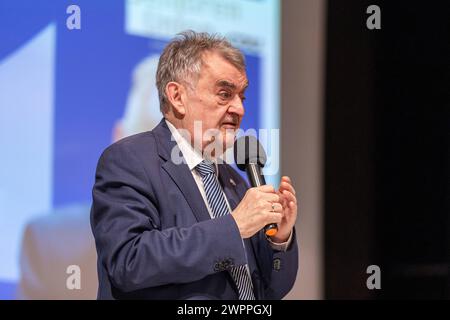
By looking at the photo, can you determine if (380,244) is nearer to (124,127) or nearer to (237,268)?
(124,127)

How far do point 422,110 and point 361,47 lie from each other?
49cm

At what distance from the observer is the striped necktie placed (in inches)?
63.2

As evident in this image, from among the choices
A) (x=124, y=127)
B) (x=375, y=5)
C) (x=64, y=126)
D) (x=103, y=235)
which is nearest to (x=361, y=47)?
(x=375, y=5)

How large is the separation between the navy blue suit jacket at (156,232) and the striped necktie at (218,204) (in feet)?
0.10

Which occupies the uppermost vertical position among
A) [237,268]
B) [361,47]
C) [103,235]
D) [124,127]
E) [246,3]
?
[246,3]

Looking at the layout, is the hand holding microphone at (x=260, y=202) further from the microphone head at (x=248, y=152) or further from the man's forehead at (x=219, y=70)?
the man's forehead at (x=219, y=70)

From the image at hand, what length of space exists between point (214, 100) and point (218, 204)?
30 cm

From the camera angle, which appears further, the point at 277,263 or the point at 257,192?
the point at 277,263

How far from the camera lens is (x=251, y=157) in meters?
1.74

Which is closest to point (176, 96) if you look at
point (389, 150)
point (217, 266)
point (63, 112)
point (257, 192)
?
point (257, 192)

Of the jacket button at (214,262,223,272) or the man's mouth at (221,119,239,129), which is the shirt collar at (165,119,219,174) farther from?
the jacket button at (214,262,223,272)

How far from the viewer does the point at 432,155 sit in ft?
10.3

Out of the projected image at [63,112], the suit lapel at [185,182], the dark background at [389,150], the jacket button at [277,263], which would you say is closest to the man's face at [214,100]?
the suit lapel at [185,182]

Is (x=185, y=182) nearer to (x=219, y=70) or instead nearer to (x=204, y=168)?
(x=204, y=168)
